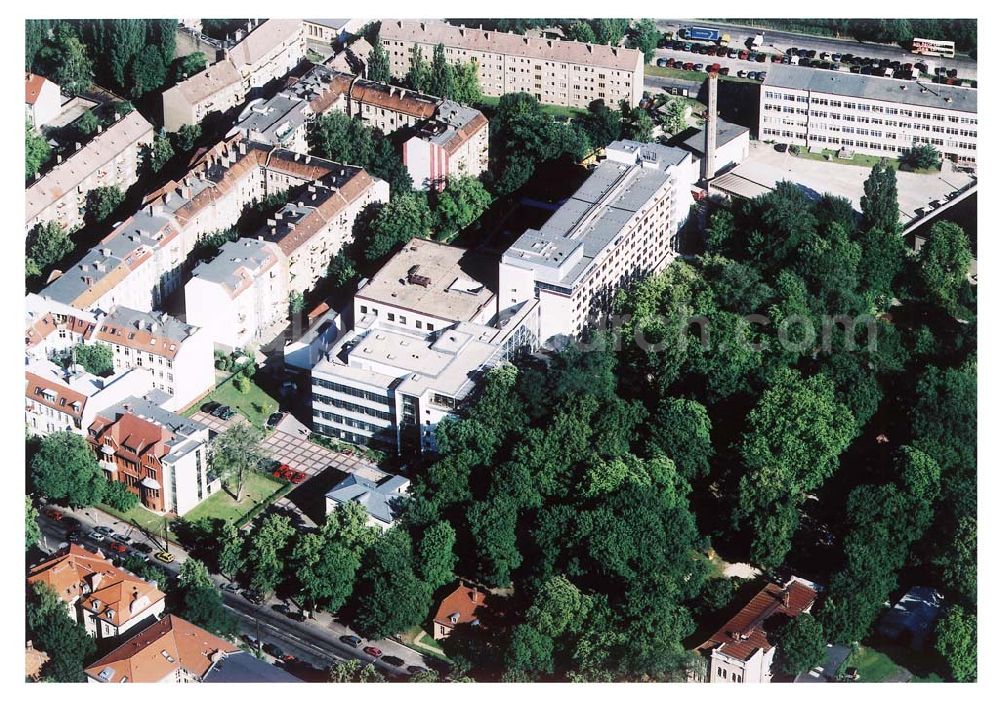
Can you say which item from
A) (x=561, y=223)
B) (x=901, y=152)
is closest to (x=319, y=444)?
(x=561, y=223)

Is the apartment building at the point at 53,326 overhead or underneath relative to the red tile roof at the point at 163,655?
overhead

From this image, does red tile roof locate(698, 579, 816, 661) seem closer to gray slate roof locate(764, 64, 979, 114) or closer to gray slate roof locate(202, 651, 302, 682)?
gray slate roof locate(202, 651, 302, 682)

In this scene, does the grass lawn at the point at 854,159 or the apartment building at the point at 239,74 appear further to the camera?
the grass lawn at the point at 854,159

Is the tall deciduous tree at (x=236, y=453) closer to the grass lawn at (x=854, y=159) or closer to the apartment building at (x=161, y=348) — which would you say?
the apartment building at (x=161, y=348)

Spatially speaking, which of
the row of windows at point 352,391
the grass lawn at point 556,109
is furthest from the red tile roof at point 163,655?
the grass lawn at point 556,109

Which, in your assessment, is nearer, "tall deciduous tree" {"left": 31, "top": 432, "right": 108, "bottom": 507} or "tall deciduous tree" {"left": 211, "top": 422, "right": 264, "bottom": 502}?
"tall deciduous tree" {"left": 31, "top": 432, "right": 108, "bottom": 507}

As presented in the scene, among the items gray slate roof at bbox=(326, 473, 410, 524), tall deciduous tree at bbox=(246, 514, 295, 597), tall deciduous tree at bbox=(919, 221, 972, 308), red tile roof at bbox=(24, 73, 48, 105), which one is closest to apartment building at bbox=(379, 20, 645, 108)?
red tile roof at bbox=(24, 73, 48, 105)
